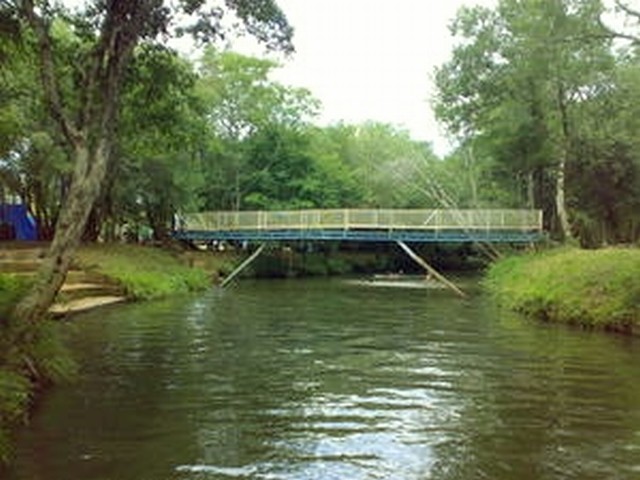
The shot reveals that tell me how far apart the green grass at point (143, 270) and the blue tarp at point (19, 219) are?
459 centimetres

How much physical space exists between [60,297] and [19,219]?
18.8m

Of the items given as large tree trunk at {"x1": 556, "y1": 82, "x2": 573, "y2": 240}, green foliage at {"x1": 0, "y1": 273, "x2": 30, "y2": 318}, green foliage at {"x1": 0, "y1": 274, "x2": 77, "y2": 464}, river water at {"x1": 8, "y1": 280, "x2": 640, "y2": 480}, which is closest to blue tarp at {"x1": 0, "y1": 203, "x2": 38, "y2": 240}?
river water at {"x1": 8, "y1": 280, "x2": 640, "y2": 480}

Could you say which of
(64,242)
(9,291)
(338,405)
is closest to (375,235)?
(9,291)

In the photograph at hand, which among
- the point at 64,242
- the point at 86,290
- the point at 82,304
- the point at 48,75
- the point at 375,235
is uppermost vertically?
the point at 48,75

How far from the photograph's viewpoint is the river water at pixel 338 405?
928 cm

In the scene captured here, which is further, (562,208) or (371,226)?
(371,226)

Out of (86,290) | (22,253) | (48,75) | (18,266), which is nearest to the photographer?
(48,75)

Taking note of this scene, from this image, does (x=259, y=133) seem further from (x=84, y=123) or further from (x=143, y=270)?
(x=84, y=123)

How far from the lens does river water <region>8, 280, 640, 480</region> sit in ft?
30.5

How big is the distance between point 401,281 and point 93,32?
110ft

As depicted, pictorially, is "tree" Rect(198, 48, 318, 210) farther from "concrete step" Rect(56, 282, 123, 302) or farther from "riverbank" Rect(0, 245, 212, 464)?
"concrete step" Rect(56, 282, 123, 302)

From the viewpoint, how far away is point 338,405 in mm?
12641

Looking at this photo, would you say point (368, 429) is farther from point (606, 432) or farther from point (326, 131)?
point (326, 131)

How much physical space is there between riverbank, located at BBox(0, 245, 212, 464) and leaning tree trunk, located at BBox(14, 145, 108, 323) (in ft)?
1.16
